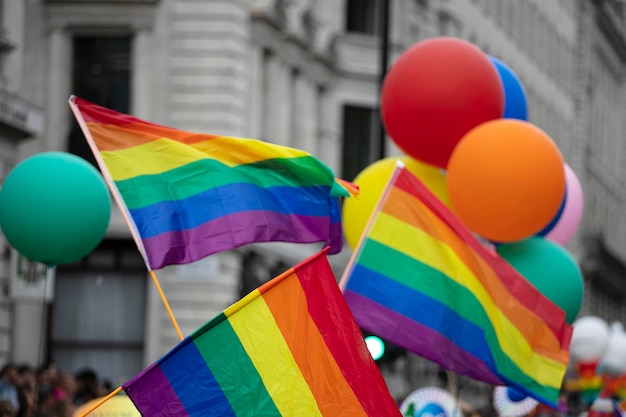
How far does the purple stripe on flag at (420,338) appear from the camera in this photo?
1027 cm

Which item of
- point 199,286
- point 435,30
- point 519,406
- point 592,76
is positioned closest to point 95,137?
Answer: point 519,406

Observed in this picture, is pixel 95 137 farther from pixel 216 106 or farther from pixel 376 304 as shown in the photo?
pixel 216 106

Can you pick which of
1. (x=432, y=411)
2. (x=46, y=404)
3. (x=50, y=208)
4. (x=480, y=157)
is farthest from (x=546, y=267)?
(x=46, y=404)

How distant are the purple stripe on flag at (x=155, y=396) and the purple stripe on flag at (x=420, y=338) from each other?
305 cm

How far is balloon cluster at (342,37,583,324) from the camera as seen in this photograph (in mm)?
Result: 10922

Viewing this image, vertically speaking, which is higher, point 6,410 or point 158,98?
point 6,410

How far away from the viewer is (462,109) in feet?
37.3

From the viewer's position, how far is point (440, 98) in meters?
11.4

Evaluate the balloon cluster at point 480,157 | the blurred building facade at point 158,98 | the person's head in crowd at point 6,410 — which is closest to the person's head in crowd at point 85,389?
the person's head in crowd at point 6,410

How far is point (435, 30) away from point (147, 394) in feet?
103

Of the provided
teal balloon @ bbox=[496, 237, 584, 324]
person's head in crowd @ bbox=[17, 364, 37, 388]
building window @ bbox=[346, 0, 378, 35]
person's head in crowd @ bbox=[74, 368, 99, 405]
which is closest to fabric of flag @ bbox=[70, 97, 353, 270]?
teal balloon @ bbox=[496, 237, 584, 324]

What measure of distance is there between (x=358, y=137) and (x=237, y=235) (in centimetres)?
2336

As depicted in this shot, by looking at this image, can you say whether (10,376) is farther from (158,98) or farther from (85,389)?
(158,98)

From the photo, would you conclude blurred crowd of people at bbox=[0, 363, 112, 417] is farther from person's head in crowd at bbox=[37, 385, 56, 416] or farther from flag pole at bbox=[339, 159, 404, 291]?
flag pole at bbox=[339, 159, 404, 291]
